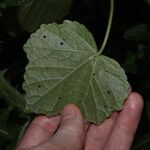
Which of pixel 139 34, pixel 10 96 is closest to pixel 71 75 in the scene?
pixel 10 96

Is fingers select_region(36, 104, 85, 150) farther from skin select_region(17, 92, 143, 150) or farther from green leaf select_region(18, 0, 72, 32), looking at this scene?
green leaf select_region(18, 0, 72, 32)

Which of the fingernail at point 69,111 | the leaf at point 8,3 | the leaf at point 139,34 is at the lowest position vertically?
the leaf at point 139,34

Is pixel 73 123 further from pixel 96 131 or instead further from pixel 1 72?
pixel 1 72

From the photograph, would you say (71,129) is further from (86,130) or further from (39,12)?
(39,12)

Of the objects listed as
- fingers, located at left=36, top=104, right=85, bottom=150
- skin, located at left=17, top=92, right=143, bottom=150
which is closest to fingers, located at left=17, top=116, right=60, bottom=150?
skin, located at left=17, top=92, right=143, bottom=150

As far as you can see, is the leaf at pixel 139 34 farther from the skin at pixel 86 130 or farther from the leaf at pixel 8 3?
the leaf at pixel 8 3

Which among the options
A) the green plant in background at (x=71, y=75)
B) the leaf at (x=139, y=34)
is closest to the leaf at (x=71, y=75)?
the green plant in background at (x=71, y=75)
